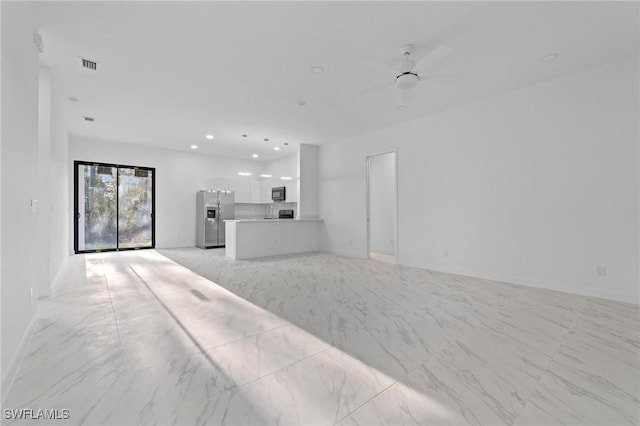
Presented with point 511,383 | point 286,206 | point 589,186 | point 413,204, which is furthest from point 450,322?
point 286,206

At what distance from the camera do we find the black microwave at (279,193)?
8570 millimetres

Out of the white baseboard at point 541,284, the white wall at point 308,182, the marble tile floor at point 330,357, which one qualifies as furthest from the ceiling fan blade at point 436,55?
the white wall at point 308,182

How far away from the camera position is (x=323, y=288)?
12.8 feet

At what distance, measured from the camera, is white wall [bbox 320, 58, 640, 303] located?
11.1ft

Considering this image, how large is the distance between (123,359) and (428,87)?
15.4 feet

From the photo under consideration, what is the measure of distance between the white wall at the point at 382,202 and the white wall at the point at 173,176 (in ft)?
15.7

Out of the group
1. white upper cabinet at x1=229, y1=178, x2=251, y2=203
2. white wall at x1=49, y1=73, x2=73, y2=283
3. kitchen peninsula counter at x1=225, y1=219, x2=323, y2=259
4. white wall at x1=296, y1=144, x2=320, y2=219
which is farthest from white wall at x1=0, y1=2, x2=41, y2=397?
white upper cabinet at x1=229, y1=178, x2=251, y2=203

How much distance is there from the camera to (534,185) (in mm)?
4008

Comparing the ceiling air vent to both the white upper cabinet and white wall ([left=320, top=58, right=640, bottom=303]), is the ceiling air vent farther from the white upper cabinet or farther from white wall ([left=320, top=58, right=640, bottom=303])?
the white upper cabinet

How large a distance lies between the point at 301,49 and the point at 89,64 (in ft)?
8.62

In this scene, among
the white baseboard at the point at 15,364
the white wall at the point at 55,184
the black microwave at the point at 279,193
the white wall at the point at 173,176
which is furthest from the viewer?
the black microwave at the point at 279,193

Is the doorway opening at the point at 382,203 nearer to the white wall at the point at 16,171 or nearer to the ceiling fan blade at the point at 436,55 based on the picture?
the ceiling fan blade at the point at 436,55

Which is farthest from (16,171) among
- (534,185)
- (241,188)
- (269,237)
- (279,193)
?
(241,188)

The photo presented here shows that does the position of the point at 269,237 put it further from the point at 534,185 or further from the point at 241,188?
the point at 534,185
